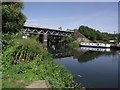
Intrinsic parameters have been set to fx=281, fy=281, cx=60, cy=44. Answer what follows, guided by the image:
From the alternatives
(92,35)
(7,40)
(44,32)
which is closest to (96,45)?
(92,35)

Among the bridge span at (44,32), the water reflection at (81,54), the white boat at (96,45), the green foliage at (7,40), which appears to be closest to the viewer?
the green foliage at (7,40)

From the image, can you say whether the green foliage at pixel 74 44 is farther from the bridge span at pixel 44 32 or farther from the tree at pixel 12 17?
the tree at pixel 12 17

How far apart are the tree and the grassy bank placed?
474 cm

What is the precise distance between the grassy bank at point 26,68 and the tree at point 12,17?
474 centimetres

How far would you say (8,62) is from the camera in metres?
15.2

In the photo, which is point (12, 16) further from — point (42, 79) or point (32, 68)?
point (42, 79)

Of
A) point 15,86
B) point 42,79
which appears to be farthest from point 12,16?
point 15,86

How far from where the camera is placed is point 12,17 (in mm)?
22578

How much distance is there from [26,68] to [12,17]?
8.76 metres

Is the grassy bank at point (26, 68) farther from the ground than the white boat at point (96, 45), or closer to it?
farther from the ground

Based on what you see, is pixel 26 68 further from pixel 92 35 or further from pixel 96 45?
pixel 92 35

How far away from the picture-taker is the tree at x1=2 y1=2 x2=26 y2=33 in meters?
22.0

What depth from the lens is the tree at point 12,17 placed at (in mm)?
22000

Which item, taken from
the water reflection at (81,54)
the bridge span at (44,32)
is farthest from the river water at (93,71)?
the bridge span at (44,32)
